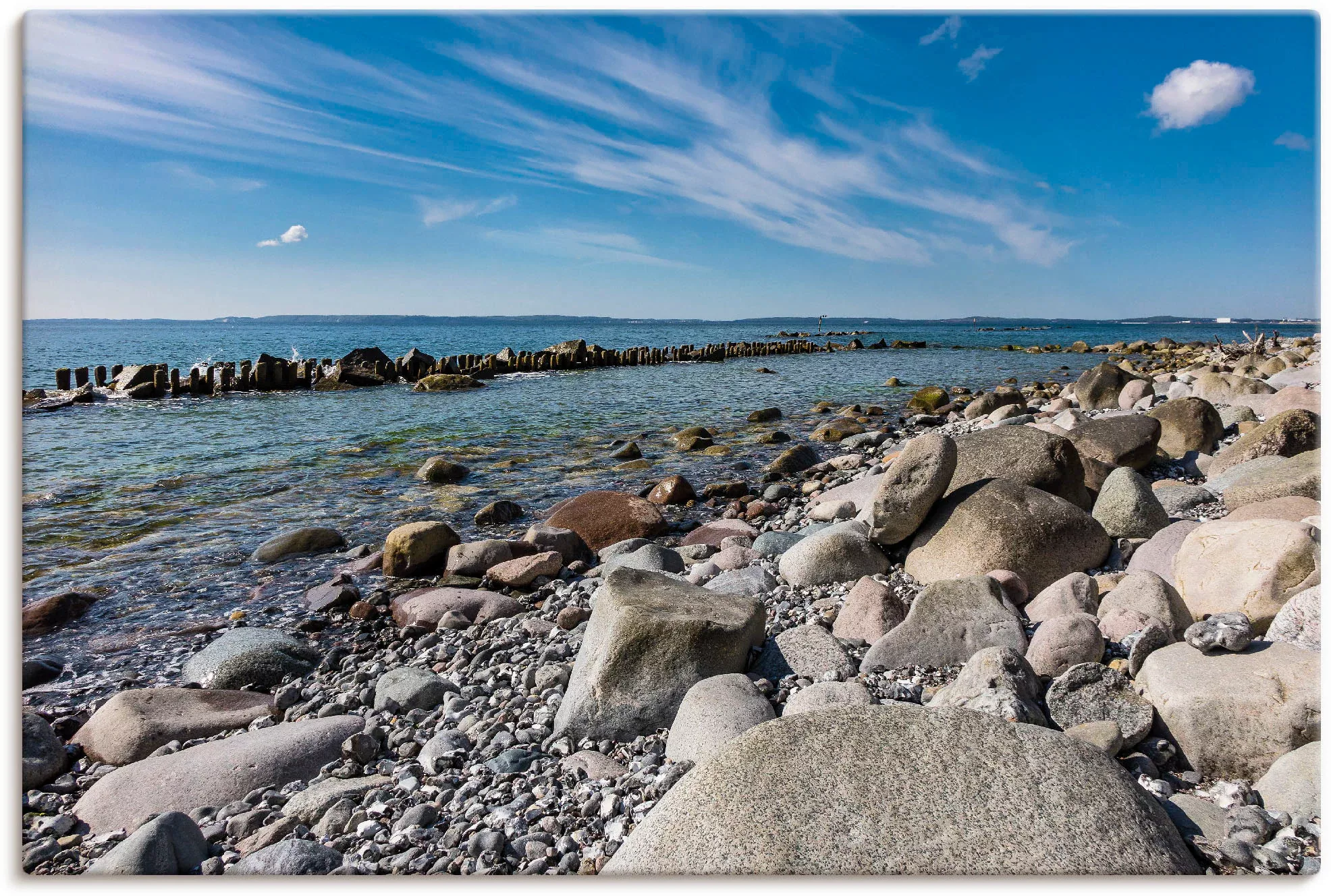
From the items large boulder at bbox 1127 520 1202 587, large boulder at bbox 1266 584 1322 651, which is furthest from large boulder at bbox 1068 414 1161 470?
large boulder at bbox 1266 584 1322 651

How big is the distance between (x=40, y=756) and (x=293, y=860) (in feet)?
8.48

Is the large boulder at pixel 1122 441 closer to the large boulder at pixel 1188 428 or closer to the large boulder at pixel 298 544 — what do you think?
the large boulder at pixel 1188 428

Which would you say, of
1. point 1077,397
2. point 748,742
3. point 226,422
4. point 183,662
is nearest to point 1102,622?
point 748,742

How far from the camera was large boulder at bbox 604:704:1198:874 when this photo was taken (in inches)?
88.6

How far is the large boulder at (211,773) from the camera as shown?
11.4ft

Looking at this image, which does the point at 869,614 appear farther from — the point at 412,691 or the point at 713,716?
the point at 412,691

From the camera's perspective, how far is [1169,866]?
230cm

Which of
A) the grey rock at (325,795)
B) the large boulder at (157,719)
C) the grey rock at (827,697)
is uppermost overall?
the grey rock at (827,697)

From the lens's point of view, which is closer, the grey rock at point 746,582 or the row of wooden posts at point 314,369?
the grey rock at point 746,582

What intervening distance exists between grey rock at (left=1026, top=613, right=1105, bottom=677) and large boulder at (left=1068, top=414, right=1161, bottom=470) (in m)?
5.09

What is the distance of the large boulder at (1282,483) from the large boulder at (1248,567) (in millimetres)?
1624

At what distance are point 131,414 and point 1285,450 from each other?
25198mm

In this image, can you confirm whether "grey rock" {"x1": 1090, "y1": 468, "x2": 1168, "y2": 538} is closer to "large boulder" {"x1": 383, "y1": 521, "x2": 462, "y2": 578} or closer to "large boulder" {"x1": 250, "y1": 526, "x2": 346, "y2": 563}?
"large boulder" {"x1": 383, "y1": 521, "x2": 462, "y2": 578}

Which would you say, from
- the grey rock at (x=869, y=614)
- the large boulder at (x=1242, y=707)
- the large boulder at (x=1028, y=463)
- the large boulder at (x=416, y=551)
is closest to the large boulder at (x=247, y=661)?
the large boulder at (x=416, y=551)
